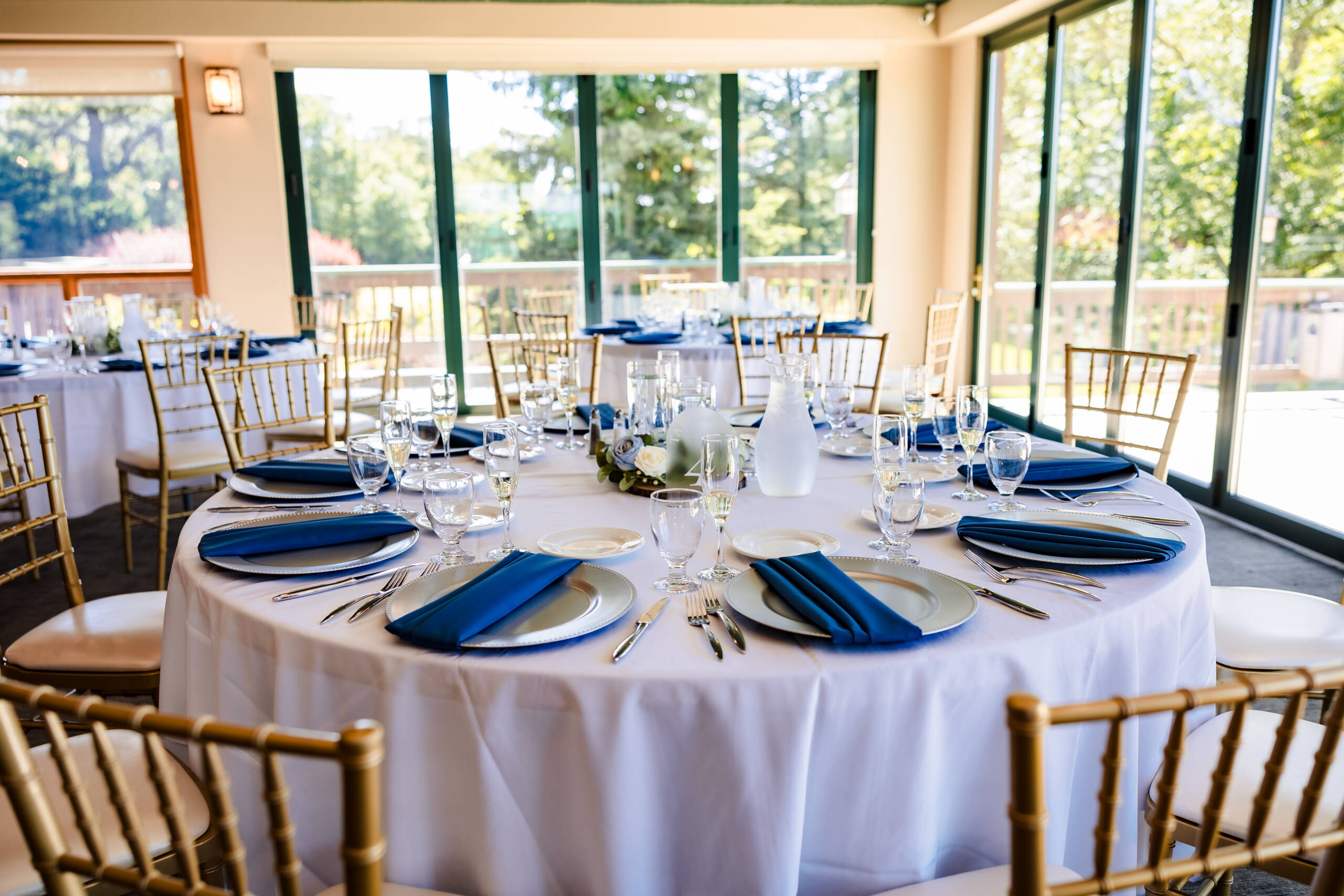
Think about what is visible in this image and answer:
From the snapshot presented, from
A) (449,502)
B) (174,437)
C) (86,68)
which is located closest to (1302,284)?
(449,502)

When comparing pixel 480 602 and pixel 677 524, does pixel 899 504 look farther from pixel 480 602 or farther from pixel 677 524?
pixel 480 602

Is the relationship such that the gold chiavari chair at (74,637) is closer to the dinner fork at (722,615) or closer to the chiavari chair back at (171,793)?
the chiavari chair back at (171,793)

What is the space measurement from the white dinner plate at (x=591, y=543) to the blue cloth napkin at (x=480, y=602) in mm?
103

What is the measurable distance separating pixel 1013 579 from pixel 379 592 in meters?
0.88

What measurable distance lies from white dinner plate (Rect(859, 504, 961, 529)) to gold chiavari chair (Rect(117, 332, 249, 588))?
2.46 metres

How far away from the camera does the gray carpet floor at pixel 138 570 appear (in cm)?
321

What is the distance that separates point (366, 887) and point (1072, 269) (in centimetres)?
553

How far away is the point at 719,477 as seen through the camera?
1.35 metres

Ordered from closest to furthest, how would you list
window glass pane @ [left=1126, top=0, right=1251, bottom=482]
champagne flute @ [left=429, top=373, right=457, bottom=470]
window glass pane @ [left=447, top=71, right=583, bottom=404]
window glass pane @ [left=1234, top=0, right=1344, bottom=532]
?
champagne flute @ [left=429, top=373, right=457, bottom=470] < window glass pane @ [left=1234, top=0, right=1344, bottom=532] < window glass pane @ [left=1126, top=0, right=1251, bottom=482] < window glass pane @ [left=447, top=71, right=583, bottom=404]

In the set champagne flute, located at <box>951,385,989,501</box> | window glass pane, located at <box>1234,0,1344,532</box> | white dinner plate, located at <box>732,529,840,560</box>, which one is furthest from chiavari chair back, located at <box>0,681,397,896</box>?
window glass pane, located at <box>1234,0,1344,532</box>

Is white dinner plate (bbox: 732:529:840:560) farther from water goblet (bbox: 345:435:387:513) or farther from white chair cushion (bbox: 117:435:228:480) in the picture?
white chair cushion (bbox: 117:435:228:480)

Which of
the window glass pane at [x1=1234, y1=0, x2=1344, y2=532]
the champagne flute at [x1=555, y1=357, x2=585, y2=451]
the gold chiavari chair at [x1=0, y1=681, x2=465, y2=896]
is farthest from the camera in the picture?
the window glass pane at [x1=1234, y1=0, x2=1344, y2=532]

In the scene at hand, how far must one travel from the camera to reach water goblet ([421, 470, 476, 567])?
1.36 metres

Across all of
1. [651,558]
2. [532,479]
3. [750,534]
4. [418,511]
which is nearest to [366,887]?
[651,558]
